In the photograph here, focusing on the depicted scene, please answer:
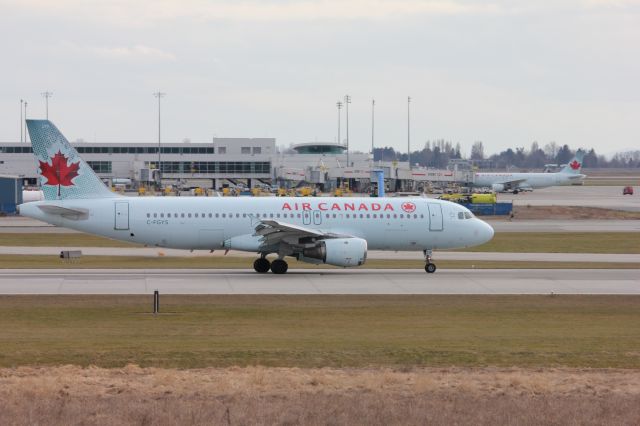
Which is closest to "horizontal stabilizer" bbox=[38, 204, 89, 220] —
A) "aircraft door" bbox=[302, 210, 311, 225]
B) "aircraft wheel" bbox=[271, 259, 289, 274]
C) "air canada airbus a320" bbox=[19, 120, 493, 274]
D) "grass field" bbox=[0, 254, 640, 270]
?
"air canada airbus a320" bbox=[19, 120, 493, 274]

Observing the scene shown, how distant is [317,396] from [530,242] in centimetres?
4522

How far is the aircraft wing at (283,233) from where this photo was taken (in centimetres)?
3981

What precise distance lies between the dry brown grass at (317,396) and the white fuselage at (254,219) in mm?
20764

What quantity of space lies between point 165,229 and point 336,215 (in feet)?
25.2

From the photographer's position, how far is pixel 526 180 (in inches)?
5861

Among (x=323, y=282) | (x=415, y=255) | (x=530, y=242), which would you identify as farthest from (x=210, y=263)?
(x=530, y=242)

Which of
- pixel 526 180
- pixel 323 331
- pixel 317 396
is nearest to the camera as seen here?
pixel 317 396

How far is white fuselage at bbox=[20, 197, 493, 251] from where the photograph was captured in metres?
41.2

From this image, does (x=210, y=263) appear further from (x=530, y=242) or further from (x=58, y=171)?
(x=530, y=242)

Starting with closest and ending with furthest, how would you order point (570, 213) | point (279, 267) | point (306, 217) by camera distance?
1. point (279, 267)
2. point (306, 217)
3. point (570, 213)

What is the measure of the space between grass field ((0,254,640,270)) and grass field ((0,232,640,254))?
26.1 ft

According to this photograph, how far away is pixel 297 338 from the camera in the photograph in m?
25.6

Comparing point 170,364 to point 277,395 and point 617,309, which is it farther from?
point 617,309

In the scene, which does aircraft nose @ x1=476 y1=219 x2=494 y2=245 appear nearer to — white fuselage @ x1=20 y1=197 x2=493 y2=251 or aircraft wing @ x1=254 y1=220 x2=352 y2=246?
white fuselage @ x1=20 y1=197 x2=493 y2=251
